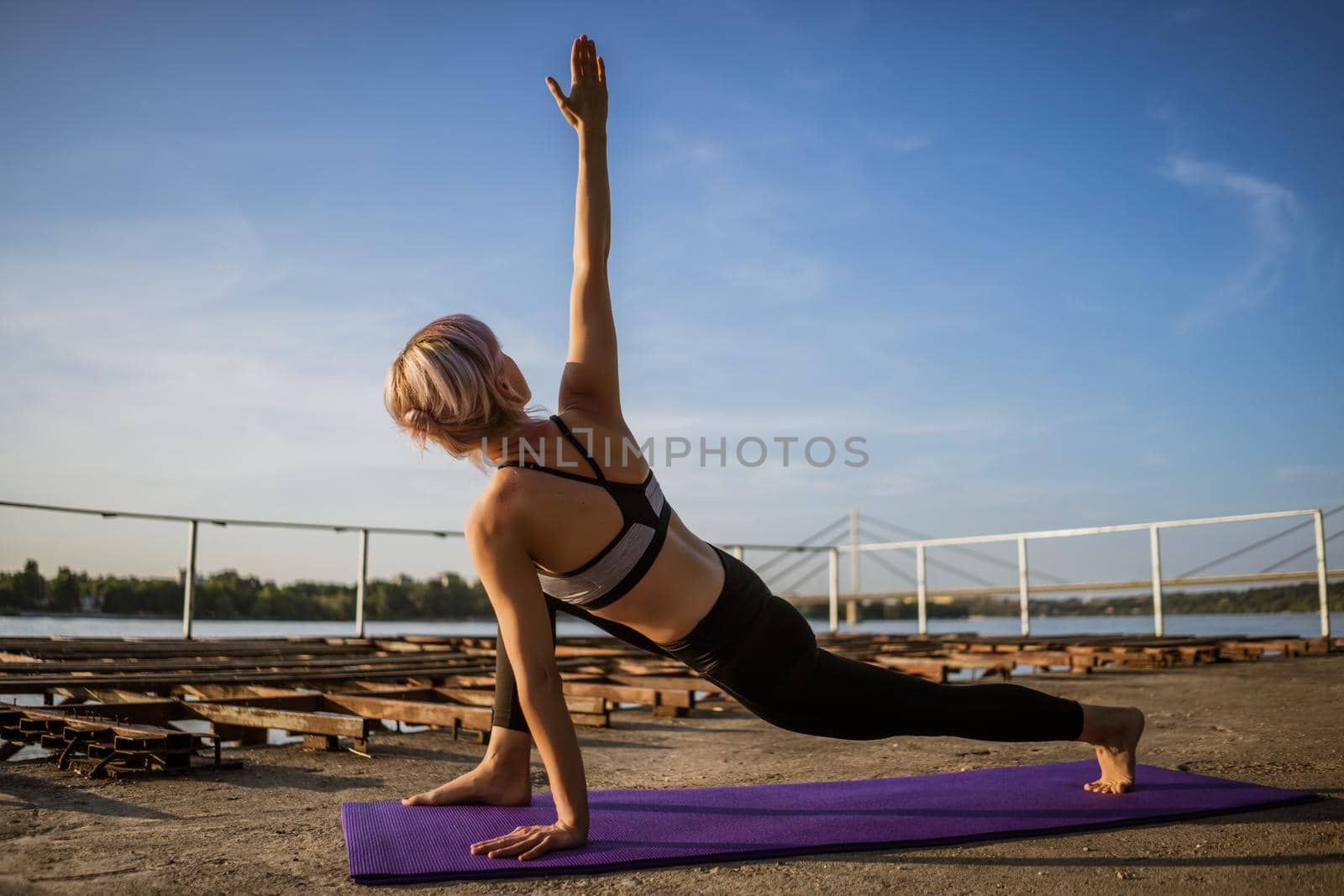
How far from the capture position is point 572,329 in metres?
1.69

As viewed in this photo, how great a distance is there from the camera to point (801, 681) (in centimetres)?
167

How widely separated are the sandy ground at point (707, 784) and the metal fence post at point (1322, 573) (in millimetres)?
4450

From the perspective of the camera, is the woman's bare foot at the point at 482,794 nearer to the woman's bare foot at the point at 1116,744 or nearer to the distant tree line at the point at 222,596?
the woman's bare foot at the point at 1116,744

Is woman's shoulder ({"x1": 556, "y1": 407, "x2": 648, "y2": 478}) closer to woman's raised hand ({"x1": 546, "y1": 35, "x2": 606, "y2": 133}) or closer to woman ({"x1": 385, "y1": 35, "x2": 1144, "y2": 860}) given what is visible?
woman ({"x1": 385, "y1": 35, "x2": 1144, "y2": 860})

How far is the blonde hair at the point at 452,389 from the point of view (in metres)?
1.48

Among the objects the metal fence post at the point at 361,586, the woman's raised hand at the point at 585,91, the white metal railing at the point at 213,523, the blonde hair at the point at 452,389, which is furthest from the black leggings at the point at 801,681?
the metal fence post at the point at 361,586

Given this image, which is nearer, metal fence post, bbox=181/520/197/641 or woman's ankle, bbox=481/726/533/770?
woman's ankle, bbox=481/726/533/770

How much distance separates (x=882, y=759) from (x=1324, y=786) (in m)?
1.09

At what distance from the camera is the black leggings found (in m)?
1.64

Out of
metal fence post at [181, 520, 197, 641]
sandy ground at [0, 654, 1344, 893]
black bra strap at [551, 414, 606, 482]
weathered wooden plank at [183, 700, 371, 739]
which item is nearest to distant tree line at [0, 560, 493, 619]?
metal fence post at [181, 520, 197, 641]

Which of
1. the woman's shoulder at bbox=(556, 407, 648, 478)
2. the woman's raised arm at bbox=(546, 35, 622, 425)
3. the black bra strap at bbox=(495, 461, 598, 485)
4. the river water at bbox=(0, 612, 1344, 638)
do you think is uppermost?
the woman's raised arm at bbox=(546, 35, 622, 425)

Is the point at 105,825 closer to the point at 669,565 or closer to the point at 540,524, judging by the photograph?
the point at 540,524

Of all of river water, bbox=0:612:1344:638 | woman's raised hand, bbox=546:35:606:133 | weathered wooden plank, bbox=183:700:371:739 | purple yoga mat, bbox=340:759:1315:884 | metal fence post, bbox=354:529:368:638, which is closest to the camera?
purple yoga mat, bbox=340:759:1315:884

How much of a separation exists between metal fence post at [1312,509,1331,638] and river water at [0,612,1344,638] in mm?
51
